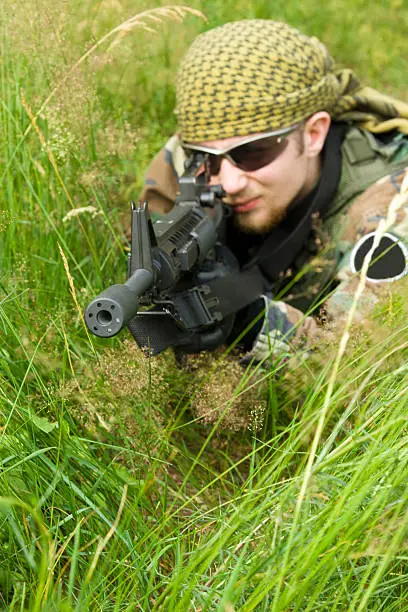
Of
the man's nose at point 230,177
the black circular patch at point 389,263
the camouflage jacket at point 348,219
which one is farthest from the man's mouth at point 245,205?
the black circular patch at point 389,263

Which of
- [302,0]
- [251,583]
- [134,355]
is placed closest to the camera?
[251,583]

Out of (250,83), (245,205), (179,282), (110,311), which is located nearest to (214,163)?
(245,205)

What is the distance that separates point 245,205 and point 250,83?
1.69ft

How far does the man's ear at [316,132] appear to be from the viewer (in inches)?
119

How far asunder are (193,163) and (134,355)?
1.12 meters

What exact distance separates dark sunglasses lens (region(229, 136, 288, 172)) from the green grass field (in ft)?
1.62

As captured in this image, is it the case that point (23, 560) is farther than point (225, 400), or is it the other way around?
point (225, 400)

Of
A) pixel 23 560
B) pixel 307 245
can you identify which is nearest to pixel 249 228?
pixel 307 245

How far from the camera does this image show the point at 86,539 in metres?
1.59

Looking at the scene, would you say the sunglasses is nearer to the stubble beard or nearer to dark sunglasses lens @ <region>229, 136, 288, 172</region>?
dark sunglasses lens @ <region>229, 136, 288, 172</region>

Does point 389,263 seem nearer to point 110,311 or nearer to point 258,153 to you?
point 258,153

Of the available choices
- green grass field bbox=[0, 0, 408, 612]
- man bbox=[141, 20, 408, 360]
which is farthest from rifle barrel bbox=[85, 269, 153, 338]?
man bbox=[141, 20, 408, 360]

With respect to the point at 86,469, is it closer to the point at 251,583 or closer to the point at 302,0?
the point at 251,583

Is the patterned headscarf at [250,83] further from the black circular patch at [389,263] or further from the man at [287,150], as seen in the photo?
the black circular patch at [389,263]
